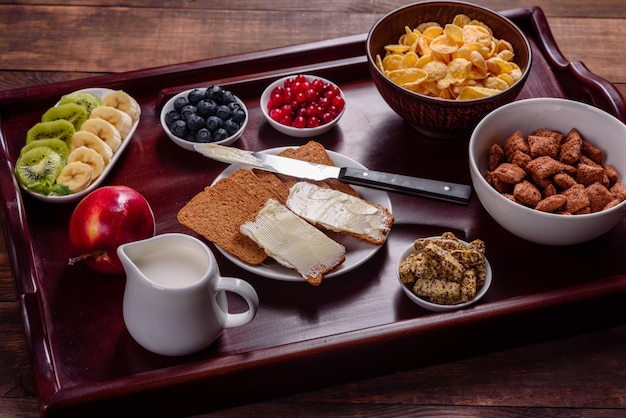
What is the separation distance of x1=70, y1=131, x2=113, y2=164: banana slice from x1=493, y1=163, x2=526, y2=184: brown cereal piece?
2.62 ft

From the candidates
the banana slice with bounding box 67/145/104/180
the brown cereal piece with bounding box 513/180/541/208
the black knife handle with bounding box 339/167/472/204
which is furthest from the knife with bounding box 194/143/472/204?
the banana slice with bounding box 67/145/104/180

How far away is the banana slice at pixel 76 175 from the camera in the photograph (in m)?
1.47

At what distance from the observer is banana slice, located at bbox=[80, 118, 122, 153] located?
5.13ft

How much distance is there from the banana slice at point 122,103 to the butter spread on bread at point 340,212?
445 millimetres

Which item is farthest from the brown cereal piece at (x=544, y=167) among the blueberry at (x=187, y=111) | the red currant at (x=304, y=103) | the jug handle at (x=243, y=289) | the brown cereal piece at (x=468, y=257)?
the blueberry at (x=187, y=111)

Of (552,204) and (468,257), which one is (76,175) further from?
(552,204)

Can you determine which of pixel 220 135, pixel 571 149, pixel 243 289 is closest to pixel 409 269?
pixel 243 289

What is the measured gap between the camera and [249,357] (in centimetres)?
119

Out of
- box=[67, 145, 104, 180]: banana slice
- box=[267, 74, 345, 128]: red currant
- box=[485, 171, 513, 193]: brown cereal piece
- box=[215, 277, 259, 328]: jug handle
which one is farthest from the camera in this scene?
box=[267, 74, 345, 128]: red currant

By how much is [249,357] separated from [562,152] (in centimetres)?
74

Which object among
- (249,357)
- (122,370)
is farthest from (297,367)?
(122,370)

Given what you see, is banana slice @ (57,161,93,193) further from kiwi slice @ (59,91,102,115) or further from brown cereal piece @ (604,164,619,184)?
brown cereal piece @ (604,164,619,184)

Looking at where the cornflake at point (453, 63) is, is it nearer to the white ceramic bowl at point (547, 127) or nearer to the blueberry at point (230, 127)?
the white ceramic bowl at point (547, 127)

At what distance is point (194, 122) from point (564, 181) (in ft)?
2.53
